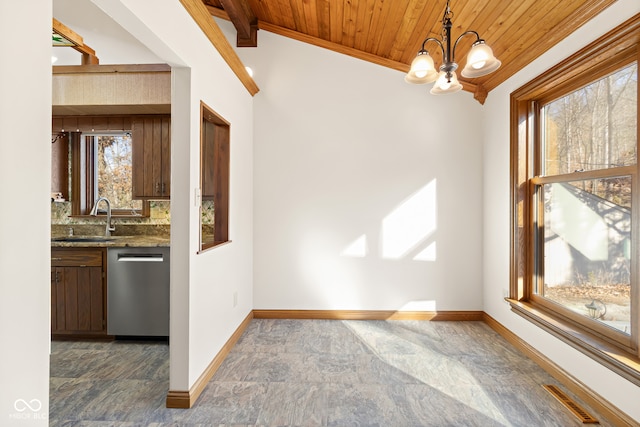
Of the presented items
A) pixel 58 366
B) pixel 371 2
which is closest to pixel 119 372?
pixel 58 366

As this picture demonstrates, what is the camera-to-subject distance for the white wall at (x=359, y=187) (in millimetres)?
3947

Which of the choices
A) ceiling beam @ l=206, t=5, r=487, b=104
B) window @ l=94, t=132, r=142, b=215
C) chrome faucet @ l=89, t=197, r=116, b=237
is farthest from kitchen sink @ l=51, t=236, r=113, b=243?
ceiling beam @ l=206, t=5, r=487, b=104

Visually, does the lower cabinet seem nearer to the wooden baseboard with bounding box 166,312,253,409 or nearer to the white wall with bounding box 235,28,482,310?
the wooden baseboard with bounding box 166,312,253,409

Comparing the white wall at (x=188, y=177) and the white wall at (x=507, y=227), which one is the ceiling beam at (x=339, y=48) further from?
the white wall at (x=188, y=177)

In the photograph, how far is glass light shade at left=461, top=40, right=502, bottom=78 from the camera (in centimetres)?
194

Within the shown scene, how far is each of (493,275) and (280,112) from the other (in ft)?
9.20

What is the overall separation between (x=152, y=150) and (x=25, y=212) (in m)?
2.74

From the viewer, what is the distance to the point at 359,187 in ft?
13.1

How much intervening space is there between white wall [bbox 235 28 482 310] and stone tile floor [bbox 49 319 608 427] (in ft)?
2.00

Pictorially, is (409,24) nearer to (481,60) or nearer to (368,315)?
(481,60)

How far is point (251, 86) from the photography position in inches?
148

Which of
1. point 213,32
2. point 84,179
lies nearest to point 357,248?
point 213,32

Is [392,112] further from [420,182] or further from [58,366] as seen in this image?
[58,366]

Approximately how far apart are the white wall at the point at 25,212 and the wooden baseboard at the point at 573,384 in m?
2.72
